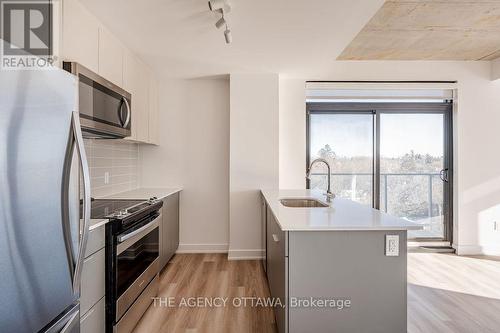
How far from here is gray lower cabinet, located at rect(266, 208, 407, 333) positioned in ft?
5.34

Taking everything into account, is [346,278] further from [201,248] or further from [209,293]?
[201,248]

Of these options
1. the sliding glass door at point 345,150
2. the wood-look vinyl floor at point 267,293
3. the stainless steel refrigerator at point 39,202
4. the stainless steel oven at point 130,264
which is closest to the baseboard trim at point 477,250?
the wood-look vinyl floor at point 267,293

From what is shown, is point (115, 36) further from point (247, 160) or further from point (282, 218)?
point (282, 218)

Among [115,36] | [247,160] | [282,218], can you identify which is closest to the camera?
[282,218]

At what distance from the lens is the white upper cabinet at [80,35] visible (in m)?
1.90

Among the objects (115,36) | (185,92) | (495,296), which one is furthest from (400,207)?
(115,36)

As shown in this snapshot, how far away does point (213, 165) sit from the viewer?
13.8ft

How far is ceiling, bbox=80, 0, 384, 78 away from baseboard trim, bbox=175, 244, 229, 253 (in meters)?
2.39

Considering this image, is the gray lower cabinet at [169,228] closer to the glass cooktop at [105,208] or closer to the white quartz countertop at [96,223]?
the glass cooktop at [105,208]

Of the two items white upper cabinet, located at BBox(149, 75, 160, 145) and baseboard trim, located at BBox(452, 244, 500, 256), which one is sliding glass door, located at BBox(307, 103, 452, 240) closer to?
baseboard trim, located at BBox(452, 244, 500, 256)

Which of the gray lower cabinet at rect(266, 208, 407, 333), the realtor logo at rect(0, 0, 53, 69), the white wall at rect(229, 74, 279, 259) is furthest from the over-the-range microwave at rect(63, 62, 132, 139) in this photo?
the white wall at rect(229, 74, 279, 259)

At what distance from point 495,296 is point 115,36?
4300 mm

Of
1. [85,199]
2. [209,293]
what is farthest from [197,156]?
[85,199]

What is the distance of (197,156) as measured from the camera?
419cm
